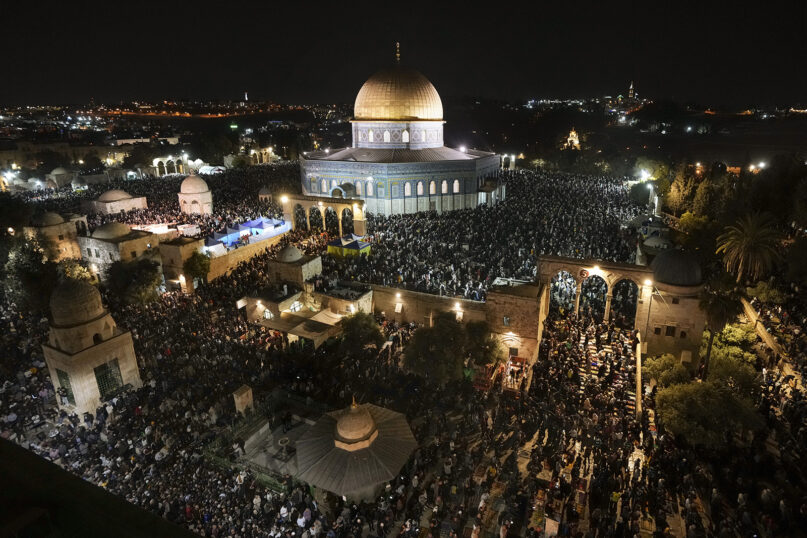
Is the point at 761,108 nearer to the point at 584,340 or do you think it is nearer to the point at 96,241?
the point at 584,340

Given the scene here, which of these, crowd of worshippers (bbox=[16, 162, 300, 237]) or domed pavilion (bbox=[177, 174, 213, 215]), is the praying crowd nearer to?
crowd of worshippers (bbox=[16, 162, 300, 237])

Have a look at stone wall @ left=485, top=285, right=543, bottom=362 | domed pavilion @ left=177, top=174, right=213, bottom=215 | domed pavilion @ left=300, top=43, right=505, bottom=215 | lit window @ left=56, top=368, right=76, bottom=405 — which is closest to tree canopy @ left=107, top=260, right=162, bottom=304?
lit window @ left=56, top=368, right=76, bottom=405

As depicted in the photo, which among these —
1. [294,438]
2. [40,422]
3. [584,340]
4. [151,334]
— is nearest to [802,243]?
[584,340]

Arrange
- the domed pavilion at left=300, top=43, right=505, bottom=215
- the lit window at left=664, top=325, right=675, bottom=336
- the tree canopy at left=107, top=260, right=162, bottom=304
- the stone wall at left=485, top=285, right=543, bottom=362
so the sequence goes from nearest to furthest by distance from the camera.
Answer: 1. the stone wall at left=485, top=285, right=543, bottom=362
2. the lit window at left=664, top=325, right=675, bottom=336
3. the tree canopy at left=107, top=260, right=162, bottom=304
4. the domed pavilion at left=300, top=43, right=505, bottom=215

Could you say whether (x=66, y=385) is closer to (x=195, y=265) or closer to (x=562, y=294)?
(x=195, y=265)

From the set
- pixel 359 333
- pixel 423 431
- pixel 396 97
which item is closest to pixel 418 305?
pixel 359 333

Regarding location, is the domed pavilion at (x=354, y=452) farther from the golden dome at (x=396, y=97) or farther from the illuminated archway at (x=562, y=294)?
the golden dome at (x=396, y=97)
